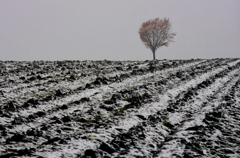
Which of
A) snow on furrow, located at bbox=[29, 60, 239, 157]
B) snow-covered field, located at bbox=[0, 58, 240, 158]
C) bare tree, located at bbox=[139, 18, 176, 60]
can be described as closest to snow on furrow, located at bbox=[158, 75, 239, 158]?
snow-covered field, located at bbox=[0, 58, 240, 158]

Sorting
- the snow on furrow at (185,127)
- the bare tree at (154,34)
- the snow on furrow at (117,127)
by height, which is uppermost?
the bare tree at (154,34)

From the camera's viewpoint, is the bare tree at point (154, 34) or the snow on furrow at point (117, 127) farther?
the bare tree at point (154, 34)

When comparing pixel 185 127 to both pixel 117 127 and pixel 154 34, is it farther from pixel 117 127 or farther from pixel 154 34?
pixel 154 34

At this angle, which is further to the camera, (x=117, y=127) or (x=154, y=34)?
(x=154, y=34)

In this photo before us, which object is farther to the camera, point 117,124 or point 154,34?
point 154,34

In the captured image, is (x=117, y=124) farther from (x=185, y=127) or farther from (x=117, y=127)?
(x=185, y=127)

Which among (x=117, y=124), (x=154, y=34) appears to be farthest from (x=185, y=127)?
(x=154, y=34)

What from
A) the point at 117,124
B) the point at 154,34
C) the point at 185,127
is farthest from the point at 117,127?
the point at 154,34

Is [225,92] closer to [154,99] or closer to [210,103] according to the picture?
[210,103]

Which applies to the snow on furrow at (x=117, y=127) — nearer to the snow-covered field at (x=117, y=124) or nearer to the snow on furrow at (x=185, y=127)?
the snow-covered field at (x=117, y=124)

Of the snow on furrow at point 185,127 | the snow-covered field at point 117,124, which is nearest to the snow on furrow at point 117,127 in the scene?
the snow-covered field at point 117,124

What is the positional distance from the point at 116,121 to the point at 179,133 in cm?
61

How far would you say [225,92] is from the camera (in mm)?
3293

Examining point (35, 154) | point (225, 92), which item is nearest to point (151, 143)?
point (35, 154)
